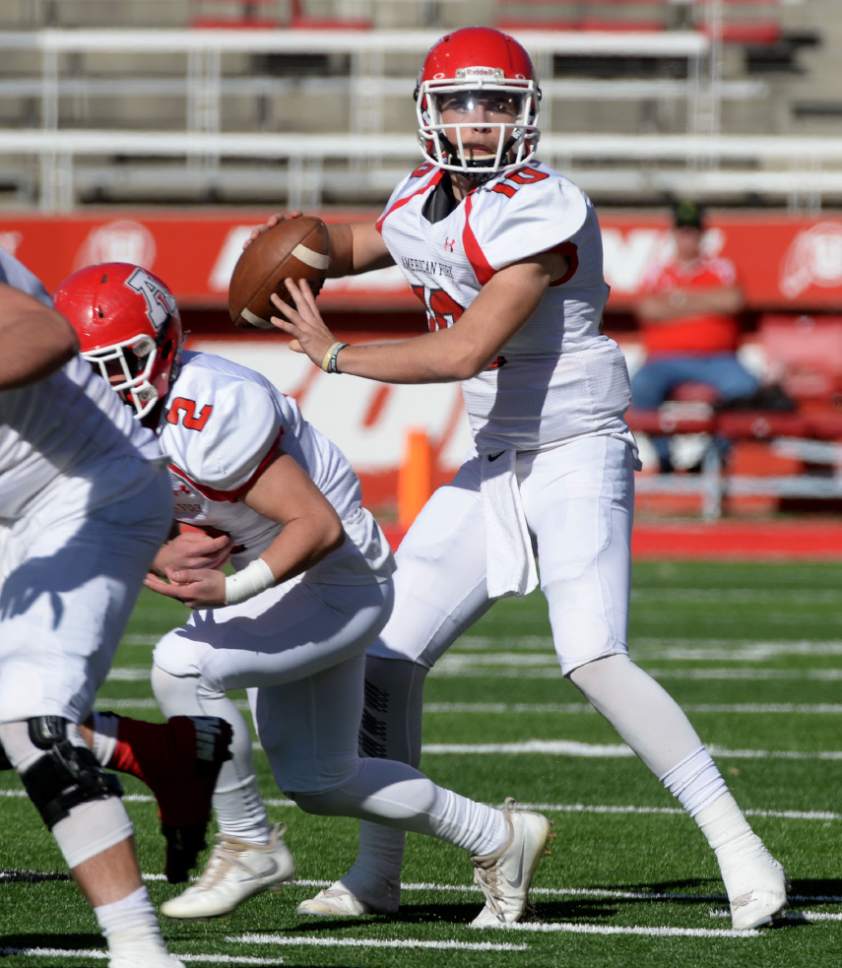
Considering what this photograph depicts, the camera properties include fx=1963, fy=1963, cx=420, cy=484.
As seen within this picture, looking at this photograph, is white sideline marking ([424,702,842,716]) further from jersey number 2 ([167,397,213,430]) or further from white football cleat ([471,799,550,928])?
jersey number 2 ([167,397,213,430])

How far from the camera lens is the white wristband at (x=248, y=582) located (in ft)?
11.1

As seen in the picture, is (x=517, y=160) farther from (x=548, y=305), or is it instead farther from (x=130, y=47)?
(x=130, y=47)

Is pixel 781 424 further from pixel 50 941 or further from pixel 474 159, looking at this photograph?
pixel 50 941

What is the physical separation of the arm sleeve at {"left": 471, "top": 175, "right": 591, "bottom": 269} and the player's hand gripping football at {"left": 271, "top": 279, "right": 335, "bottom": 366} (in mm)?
362

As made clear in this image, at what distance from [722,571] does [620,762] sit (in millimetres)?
6030

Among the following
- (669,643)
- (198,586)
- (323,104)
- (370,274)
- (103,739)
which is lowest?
(669,643)

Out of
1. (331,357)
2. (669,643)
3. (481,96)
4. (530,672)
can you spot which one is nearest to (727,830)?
(331,357)

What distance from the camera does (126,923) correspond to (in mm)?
2926

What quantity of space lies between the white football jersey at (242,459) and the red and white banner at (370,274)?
1101cm

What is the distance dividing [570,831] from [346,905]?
1058 mm

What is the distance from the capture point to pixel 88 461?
10.1 feet

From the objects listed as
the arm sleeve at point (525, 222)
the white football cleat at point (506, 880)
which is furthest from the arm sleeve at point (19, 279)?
the white football cleat at point (506, 880)

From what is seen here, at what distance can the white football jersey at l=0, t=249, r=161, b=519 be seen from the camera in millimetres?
3004

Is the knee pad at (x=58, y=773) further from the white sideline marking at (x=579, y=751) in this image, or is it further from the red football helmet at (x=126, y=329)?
the white sideline marking at (x=579, y=751)
